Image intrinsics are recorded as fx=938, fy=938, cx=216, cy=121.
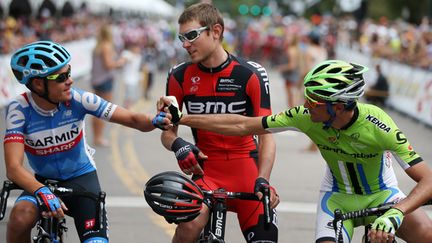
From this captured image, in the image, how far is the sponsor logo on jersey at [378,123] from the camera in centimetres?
587

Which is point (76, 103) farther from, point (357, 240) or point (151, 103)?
point (151, 103)

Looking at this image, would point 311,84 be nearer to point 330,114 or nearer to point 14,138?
point 330,114

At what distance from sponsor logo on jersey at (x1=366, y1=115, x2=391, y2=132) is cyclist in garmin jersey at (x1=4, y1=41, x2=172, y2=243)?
128 centimetres

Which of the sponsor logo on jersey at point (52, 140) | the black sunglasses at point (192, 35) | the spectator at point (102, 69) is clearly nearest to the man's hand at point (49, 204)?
the sponsor logo on jersey at point (52, 140)

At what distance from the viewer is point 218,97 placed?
256 inches

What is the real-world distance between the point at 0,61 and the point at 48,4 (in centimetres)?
2260

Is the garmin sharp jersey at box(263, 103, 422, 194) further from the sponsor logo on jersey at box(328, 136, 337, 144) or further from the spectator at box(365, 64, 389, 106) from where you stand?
the spectator at box(365, 64, 389, 106)

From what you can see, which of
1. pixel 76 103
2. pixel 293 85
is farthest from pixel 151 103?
pixel 76 103

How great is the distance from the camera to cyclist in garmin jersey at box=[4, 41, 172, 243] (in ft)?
19.6

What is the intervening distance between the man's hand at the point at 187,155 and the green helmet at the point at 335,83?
0.82m

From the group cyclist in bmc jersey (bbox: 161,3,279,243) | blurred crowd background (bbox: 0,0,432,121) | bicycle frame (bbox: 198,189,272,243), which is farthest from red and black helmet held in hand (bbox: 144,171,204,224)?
blurred crowd background (bbox: 0,0,432,121)

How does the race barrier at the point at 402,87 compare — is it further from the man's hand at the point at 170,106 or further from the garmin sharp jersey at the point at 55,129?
the man's hand at the point at 170,106

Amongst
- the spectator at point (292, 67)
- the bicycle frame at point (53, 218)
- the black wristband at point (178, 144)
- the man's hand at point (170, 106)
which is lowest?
the spectator at point (292, 67)

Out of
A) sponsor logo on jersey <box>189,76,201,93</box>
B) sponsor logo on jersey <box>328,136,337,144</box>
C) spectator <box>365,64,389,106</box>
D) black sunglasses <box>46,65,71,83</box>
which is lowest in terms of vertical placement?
spectator <box>365,64,389,106</box>
